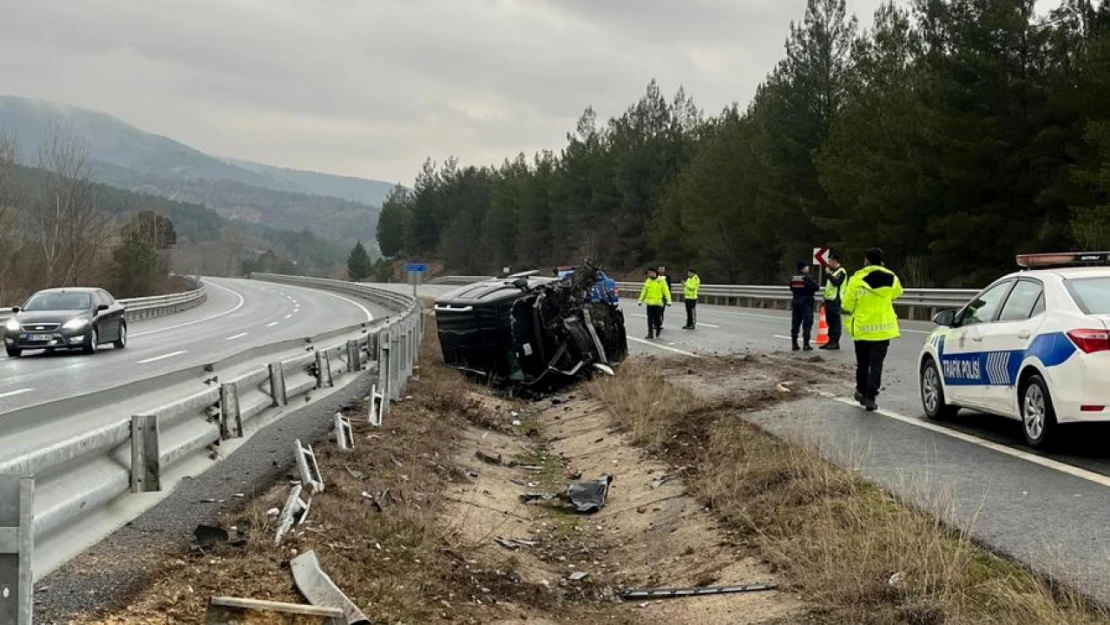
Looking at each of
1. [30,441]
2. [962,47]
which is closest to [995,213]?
[962,47]

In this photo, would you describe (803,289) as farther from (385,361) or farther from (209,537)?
(209,537)

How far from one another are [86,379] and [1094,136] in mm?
25519

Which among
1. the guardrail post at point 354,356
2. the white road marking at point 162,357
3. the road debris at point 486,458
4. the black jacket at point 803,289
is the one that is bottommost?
the white road marking at point 162,357

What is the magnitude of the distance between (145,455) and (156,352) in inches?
728

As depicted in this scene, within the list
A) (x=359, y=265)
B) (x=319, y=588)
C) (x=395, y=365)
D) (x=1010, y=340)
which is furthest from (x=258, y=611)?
(x=359, y=265)

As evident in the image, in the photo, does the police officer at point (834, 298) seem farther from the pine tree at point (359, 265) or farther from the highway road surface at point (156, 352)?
the pine tree at point (359, 265)

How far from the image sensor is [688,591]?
6.32 metres

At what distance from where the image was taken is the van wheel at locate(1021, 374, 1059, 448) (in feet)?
27.0

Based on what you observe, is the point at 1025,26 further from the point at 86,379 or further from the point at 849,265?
the point at 86,379

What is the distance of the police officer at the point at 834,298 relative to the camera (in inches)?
746

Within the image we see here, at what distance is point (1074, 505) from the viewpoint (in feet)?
21.9

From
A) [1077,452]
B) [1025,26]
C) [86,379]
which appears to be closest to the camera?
[1077,452]

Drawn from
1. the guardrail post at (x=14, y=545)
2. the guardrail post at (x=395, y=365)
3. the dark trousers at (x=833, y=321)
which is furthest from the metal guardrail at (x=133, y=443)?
the dark trousers at (x=833, y=321)

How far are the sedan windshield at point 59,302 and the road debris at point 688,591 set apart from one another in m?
18.5
